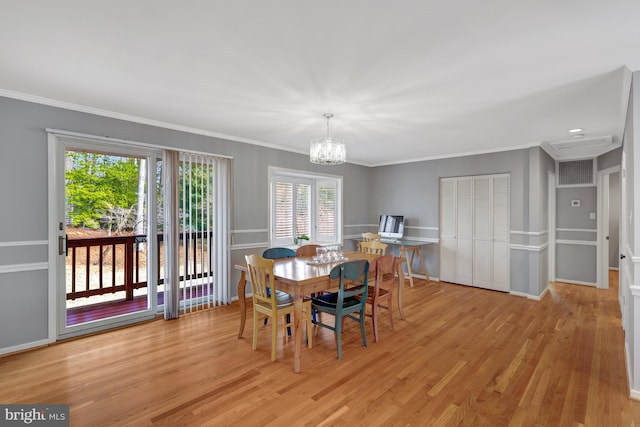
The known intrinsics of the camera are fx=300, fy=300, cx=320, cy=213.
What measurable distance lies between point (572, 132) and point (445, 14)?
3.67 metres

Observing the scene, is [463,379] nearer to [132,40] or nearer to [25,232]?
[132,40]

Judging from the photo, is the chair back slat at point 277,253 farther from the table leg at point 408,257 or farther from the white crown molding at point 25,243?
the table leg at point 408,257

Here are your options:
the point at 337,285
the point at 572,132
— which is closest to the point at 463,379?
the point at 337,285

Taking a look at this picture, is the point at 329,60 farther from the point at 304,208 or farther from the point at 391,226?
the point at 391,226

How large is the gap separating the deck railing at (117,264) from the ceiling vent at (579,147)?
5.54 m

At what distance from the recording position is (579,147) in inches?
193

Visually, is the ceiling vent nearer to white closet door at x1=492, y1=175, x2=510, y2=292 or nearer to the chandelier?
white closet door at x1=492, y1=175, x2=510, y2=292

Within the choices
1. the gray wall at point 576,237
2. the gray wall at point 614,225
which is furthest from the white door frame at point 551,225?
the gray wall at point 614,225

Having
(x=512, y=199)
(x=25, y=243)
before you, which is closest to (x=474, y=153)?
(x=512, y=199)

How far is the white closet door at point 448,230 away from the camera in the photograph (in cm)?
582

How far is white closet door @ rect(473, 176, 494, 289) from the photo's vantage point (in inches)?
211

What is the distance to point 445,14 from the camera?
1710 millimetres

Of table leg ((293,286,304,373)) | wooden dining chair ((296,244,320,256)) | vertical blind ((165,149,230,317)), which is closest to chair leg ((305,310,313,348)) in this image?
table leg ((293,286,304,373))

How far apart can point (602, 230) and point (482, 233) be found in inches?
82.5
